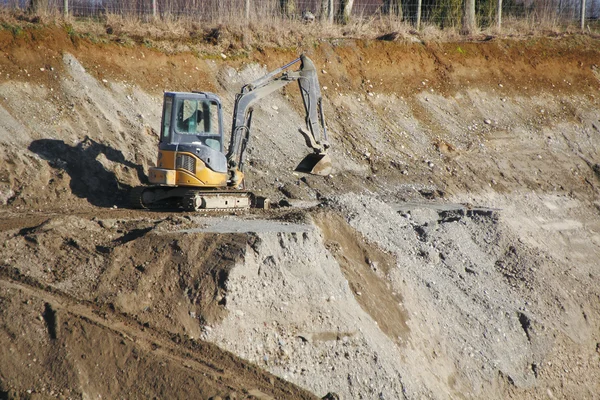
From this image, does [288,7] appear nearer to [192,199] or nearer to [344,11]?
[344,11]

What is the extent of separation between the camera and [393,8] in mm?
→ 25062

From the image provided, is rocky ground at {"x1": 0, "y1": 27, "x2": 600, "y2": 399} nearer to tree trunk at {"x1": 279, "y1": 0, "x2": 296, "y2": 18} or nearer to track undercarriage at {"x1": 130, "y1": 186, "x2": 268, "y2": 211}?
track undercarriage at {"x1": 130, "y1": 186, "x2": 268, "y2": 211}

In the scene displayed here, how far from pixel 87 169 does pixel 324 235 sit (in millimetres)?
5792

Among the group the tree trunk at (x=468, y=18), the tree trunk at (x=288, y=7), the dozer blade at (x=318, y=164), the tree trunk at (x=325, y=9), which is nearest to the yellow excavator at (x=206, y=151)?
the dozer blade at (x=318, y=164)

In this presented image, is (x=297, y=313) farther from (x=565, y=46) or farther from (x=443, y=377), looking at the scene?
(x=565, y=46)

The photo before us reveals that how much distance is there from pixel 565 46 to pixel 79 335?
20914mm

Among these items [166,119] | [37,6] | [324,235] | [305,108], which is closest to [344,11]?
[37,6]

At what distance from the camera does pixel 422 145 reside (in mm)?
21469

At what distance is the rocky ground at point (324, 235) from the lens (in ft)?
32.6

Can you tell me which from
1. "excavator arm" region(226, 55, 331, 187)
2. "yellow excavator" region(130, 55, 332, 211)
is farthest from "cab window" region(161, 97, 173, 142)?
"excavator arm" region(226, 55, 331, 187)

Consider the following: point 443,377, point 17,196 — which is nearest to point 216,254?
point 443,377

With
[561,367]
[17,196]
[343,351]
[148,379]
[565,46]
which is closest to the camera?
[148,379]

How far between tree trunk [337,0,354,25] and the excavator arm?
8.67 m

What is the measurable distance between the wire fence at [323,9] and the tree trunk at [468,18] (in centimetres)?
17
